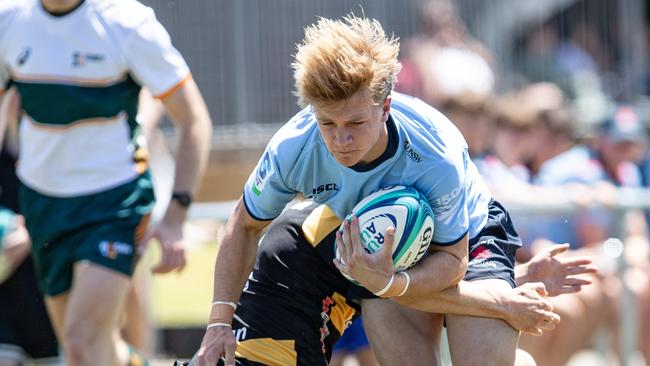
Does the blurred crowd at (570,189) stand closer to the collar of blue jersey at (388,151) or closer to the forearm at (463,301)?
the forearm at (463,301)

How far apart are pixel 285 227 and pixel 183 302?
609 cm

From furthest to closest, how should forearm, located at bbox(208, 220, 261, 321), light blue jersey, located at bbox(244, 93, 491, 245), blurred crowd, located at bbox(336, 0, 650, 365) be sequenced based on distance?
blurred crowd, located at bbox(336, 0, 650, 365) < forearm, located at bbox(208, 220, 261, 321) < light blue jersey, located at bbox(244, 93, 491, 245)

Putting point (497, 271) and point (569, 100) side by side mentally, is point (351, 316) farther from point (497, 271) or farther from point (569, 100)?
point (569, 100)

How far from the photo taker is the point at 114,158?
254 inches

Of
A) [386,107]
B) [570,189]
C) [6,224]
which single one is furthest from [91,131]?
[570,189]

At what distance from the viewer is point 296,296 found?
5633 millimetres

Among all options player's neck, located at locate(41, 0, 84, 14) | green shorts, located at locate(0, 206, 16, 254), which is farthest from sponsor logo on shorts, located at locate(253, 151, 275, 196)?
green shorts, located at locate(0, 206, 16, 254)

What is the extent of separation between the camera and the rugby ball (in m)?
4.84

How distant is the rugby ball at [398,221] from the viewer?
15.9ft

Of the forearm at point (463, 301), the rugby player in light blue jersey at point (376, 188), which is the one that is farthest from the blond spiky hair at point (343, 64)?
the forearm at point (463, 301)

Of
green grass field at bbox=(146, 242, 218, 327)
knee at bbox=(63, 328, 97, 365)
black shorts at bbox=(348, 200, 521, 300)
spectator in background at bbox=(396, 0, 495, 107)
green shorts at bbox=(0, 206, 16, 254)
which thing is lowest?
green grass field at bbox=(146, 242, 218, 327)

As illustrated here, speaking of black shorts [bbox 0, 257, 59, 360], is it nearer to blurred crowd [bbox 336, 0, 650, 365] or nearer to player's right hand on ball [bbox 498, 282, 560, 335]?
blurred crowd [bbox 336, 0, 650, 365]

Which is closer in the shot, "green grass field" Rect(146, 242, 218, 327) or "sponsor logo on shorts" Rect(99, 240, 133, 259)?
"sponsor logo on shorts" Rect(99, 240, 133, 259)

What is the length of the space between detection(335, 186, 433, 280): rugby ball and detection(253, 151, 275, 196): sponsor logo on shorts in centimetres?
38
